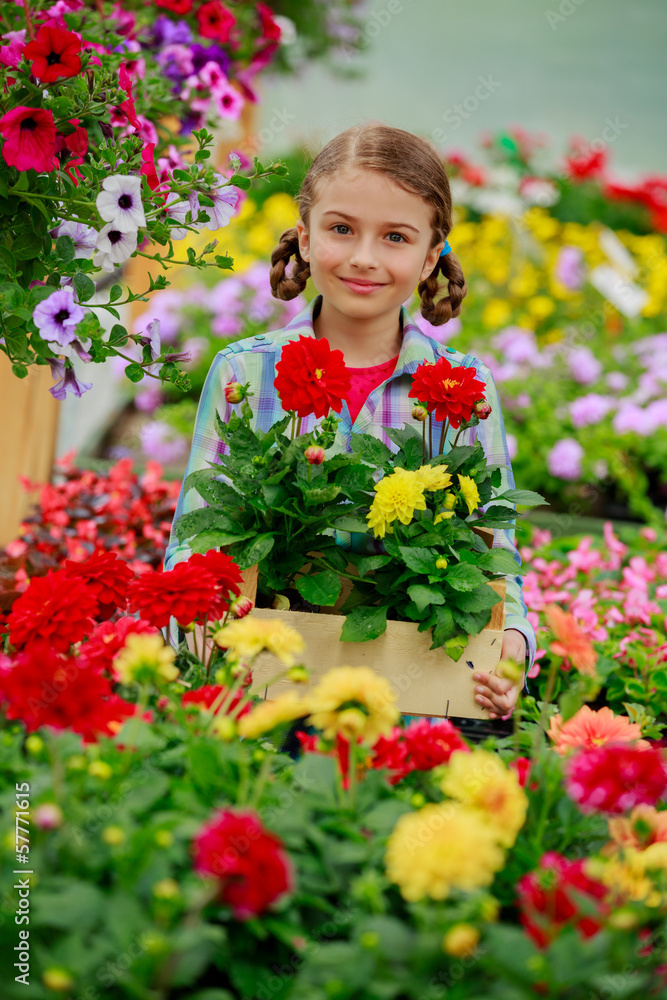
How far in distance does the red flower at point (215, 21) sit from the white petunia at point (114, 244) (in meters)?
1.10

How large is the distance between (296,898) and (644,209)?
8.77 metres

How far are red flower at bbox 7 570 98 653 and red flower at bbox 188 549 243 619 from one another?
138 millimetres

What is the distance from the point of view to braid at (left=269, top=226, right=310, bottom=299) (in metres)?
1.66

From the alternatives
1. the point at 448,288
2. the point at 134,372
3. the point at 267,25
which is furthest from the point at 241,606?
the point at 267,25

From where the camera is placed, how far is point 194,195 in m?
1.27

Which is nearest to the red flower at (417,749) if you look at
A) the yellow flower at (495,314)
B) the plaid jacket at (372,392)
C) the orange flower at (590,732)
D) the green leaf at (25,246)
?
the orange flower at (590,732)

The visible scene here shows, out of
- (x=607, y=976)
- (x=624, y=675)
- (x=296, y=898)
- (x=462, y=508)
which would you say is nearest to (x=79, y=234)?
(x=462, y=508)

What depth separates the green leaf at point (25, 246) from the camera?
1221 millimetres

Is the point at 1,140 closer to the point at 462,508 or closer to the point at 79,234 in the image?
the point at 79,234

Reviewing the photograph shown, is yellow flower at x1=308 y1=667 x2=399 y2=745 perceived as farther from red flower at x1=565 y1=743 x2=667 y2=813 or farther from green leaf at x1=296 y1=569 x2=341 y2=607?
green leaf at x1=296 y1=569 x2=341 y2=607

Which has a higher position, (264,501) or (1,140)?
(1,140)

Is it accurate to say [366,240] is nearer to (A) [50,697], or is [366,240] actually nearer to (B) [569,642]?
(B) [569,642]

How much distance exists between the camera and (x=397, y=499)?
114 cm

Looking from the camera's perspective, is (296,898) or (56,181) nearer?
(296,898)
